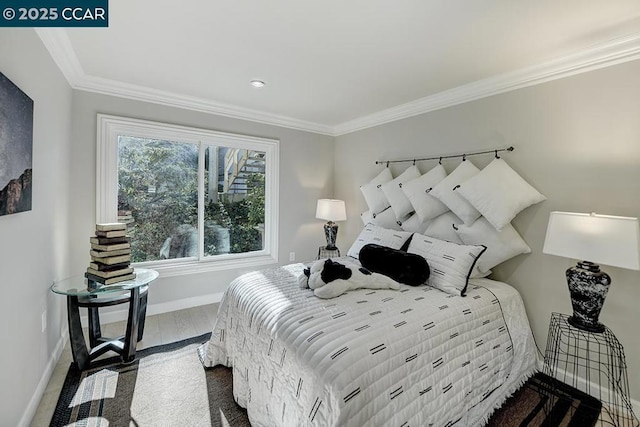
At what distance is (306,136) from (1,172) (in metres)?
3.28

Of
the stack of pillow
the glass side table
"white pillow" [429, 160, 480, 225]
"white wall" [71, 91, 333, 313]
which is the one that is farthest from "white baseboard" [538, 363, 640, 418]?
the glass side table

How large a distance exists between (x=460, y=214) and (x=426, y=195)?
1.36ft

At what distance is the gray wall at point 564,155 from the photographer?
191 centimetres

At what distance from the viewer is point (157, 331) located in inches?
110

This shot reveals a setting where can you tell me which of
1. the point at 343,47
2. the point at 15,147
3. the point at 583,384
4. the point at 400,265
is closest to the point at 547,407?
the point at 583,384

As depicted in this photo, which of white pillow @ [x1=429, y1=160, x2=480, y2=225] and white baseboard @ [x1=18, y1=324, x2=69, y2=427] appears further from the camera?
white pillow @ [x1=429, y1=160, x2=480, y2=225]

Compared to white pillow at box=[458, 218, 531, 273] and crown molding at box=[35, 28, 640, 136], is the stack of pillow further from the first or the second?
crown molding at box=[35, 28, 640, 136]

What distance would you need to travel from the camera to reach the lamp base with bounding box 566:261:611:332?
5.57 feet

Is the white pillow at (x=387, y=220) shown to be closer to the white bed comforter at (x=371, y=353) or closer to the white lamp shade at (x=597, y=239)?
the white bed comforter at (x=371, y=353)

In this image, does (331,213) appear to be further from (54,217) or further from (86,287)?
(54,217)

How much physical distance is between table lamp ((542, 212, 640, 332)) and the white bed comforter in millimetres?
476

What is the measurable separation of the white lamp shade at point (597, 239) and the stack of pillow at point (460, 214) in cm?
50

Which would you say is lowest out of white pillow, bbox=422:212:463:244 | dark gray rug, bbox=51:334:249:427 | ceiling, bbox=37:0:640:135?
dark gray rug, bbox=51:334:249:427

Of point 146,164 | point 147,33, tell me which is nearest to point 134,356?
point 146,164
